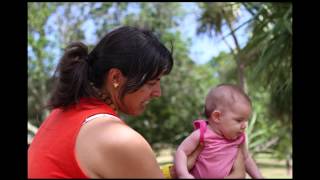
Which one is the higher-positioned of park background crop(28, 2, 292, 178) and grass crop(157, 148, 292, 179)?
park background crop(28, 2, 292, 178)

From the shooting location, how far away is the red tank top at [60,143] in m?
1.45

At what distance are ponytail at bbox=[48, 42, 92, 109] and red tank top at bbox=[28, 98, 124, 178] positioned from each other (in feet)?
0.09

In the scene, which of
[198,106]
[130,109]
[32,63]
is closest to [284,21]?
[130,109]

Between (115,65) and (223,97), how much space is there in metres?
0.67

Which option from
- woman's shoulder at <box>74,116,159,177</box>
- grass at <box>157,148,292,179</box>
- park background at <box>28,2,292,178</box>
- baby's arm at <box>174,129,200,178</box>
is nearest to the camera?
woman's shoulder at <box>74,116,159,177</box>

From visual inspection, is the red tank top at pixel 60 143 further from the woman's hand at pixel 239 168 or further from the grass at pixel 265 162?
the grass at pixel 265 162

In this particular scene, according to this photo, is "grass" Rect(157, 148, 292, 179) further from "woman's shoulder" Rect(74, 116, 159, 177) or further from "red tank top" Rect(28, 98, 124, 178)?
"woman's shoulder" Rect(74, 116, 159, 177)

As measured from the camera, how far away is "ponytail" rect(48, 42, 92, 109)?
1.61 m

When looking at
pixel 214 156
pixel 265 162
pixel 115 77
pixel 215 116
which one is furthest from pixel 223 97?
pixel 265 162

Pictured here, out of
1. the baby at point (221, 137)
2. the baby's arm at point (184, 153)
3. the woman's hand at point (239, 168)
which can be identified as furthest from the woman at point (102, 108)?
the woman's hand at point (239, 168)

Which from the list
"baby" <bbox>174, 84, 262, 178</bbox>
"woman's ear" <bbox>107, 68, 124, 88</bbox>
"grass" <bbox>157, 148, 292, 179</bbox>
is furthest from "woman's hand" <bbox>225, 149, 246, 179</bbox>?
"grass" <bbox>157, 148, 292, 179</bbox>

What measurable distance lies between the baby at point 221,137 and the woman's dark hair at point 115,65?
1.63 feet

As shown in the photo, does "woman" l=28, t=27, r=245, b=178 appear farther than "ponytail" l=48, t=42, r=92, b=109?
No
